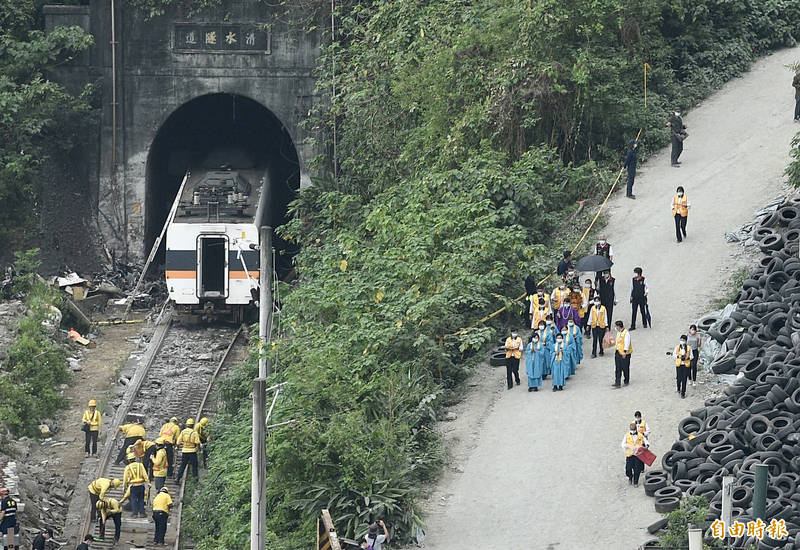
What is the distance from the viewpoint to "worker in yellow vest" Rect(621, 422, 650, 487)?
23406 mm

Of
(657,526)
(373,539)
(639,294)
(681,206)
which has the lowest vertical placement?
(373,539)

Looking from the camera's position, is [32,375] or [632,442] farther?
[32,375]

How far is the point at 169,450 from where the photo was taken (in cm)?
2883

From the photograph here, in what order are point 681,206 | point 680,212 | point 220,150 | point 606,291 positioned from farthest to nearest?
point 220,150 < point 680,212 < point 681,206 < point 606,291

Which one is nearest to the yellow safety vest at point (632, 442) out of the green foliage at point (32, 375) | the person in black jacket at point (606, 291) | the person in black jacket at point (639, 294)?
the person in black jacket at point (639, 294)

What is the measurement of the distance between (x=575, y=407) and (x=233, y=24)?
1976 centimetres

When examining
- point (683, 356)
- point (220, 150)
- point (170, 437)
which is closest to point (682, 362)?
point (683, 356)

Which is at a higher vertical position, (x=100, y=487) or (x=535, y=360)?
(x=535, y=360)

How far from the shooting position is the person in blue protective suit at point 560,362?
26.8m

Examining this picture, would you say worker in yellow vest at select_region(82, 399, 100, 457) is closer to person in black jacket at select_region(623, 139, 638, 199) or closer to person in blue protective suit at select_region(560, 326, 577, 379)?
person in blue protective suit at select_region(560, 326, 577, 379)

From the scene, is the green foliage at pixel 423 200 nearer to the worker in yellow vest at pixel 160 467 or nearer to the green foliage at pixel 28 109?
the worker in yellow vest at pixel 160 467

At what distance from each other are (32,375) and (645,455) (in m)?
15.6

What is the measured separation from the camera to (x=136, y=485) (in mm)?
27000

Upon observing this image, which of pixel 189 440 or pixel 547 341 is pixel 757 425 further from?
pixel 189 440
